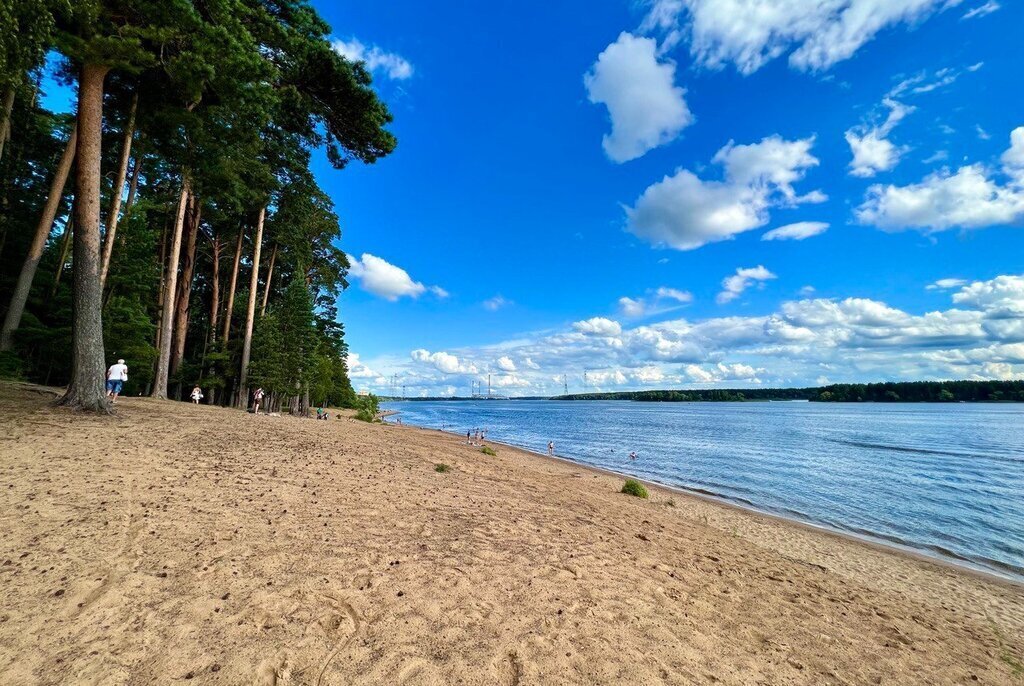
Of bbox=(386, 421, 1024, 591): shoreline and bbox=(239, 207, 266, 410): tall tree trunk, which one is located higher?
bbox=(239, 207, 266, 410): tall tree trunk

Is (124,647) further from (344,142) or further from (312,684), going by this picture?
(344,142)

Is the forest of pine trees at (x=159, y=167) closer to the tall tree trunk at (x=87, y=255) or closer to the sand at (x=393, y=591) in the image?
the tall tree trunk at (x=87, y=255)

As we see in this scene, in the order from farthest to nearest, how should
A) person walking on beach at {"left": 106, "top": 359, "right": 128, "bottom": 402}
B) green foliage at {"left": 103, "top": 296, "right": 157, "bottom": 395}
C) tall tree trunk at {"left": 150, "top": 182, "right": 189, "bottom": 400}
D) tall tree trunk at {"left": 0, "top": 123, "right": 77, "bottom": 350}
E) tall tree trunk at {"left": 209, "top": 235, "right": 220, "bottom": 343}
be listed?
tall tree trunk at {"left": 209, "top": 235, "right": 220, "bottom": 343}, green foliage at {"left": 103, "top": 296, "right": 157, "bottom": 395}, tall tree trunk at {"left": 150, "top": 182, "right": 189, "bottom": 400}, tall tree trunk at {"left": 0, "top": 123, "right": 77, "bottom": 350}, person walking on beach at {"left": 106, "top": 359, "right": 128, "bottom": 402}

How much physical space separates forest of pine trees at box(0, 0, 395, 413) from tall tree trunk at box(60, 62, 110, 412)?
0.03m

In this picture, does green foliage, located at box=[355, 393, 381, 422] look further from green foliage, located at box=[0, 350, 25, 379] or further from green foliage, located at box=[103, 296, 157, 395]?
green foliage, located at box=[0, 350, 25, 379]

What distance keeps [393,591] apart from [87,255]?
12.8m

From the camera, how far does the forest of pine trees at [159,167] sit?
1050 centimetres

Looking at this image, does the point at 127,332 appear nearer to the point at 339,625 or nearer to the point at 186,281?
the point at 186,281

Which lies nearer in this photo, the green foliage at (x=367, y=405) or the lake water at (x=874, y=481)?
the lake water at (x=874, y=481)

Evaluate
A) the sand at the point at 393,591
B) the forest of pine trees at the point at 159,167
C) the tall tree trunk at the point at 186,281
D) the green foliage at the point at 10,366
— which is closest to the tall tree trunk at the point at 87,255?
the forest of pine trees at the point at 159,167

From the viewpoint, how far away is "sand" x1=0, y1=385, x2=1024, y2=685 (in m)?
3.68

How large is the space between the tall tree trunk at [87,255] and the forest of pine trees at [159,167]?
0.03 m

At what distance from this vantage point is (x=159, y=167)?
27.4 m

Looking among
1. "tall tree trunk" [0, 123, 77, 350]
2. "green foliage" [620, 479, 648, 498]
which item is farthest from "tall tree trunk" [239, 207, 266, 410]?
"green foliage" [620, 479, 648, 498]
